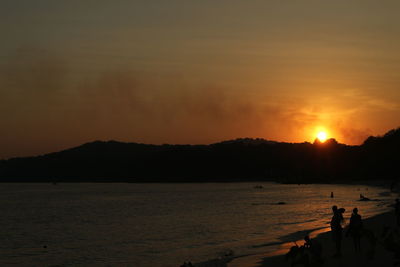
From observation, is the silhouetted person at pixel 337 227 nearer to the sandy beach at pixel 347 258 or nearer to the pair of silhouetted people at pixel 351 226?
the pair of silhouetted people at pixel 351 226

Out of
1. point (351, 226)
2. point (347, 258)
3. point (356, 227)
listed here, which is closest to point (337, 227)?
point (351, 226)

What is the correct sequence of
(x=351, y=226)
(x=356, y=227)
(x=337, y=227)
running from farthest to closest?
1. (x=337, y=227)
2. (x=351, y=226)
3. (x=356, y=227)

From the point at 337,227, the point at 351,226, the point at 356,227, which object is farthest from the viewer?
the point at 337,227

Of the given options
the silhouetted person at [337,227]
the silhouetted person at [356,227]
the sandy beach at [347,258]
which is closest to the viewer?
the sandy beach at [347,258]

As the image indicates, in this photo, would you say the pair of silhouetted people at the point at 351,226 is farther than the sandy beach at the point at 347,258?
Yes

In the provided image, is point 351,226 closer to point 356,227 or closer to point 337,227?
point 356,227

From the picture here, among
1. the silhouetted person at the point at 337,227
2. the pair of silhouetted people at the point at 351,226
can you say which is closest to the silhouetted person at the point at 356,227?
the pair of silhouetted people at the point at 351,226

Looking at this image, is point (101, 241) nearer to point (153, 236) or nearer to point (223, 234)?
point (153, 236)

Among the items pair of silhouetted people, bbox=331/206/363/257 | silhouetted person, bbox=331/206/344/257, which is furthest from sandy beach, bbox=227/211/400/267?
pair of silhouetted people, bbox=331/206/363/257

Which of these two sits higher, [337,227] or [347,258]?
[337,227]

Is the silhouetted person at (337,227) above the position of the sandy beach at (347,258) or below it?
above

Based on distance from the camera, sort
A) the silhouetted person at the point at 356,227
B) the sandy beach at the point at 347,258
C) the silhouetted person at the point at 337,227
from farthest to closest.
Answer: the silhouetted person at the point at 337,227 < the silhouetted person at the point at 356,227 < the sandy beach at the point at 347,258

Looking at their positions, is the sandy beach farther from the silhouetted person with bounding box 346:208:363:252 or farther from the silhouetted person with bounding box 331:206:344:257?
the silhouetted person with bounding box 346:208:363:252

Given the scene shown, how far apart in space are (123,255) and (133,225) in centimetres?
2751
